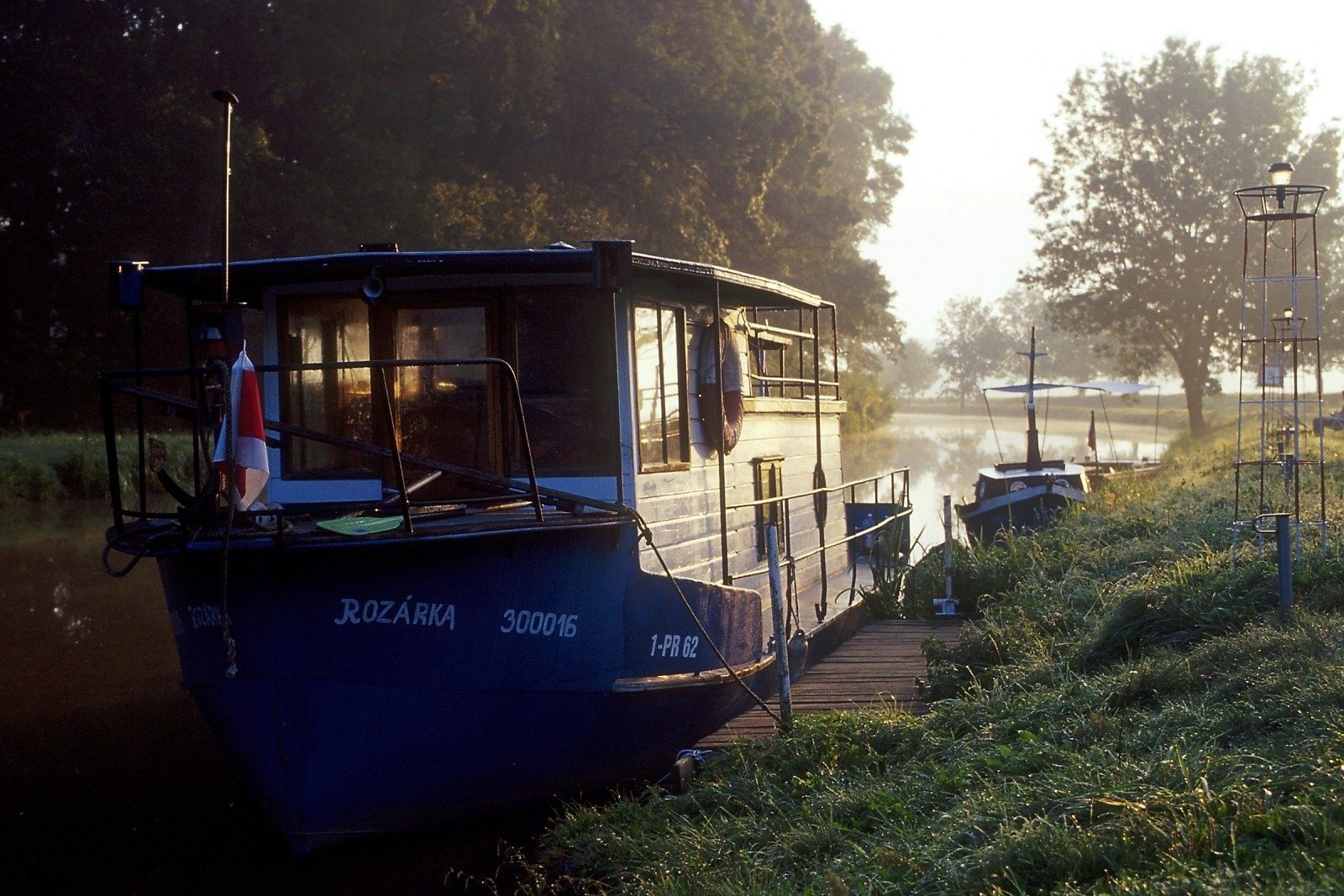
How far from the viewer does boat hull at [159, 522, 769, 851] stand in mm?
6969

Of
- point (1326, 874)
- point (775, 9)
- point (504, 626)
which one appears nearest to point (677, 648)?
point (504, 626)

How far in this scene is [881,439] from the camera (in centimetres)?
5175

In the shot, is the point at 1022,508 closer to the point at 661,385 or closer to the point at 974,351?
the point at 661,385

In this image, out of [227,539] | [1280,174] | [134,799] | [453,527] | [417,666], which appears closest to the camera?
[227,539]

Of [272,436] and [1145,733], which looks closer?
[1145,733]

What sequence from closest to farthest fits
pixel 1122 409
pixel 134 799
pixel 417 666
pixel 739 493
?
1. pixel 417 666
2. pixel 134 799
3. pixel 739 493
4. pixel 1122 409

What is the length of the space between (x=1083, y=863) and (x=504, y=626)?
11.9 feet

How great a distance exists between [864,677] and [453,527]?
4.22 meters

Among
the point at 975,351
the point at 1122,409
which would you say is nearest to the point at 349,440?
the point at 1122,409

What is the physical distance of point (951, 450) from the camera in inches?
1875

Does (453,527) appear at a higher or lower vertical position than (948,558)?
higher

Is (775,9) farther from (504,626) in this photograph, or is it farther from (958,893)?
(958,893)

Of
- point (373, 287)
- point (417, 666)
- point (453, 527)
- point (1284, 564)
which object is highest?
point (373, 287)

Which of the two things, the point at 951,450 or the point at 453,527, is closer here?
the point at 453,527
